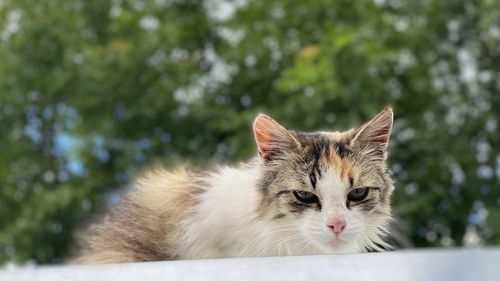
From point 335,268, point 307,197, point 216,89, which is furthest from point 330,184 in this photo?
point 216,89

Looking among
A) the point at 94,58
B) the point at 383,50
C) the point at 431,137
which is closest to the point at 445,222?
the point at 431,137

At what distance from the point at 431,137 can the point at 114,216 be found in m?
3.96

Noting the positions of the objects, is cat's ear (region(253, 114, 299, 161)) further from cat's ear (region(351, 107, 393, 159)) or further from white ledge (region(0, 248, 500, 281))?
white ledge (region(0, 248, 500, 281))

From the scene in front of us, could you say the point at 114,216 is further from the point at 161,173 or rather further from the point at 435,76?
the point at 435,76

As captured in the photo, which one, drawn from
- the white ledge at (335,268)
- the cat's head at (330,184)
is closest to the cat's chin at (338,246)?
the cat's head at (330,184)

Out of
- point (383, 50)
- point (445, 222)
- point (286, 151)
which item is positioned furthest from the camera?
point (383, 50)

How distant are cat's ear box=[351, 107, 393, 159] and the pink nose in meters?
0.14

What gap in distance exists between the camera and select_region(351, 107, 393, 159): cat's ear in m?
1.10

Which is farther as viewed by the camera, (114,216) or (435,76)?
(435,76)

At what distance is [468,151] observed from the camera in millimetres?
5113

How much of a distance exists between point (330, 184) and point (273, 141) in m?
0.12

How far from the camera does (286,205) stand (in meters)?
1.14

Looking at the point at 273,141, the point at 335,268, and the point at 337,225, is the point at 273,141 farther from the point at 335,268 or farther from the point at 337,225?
the point at 335,268

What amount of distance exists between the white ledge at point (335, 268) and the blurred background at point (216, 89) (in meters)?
3.18
